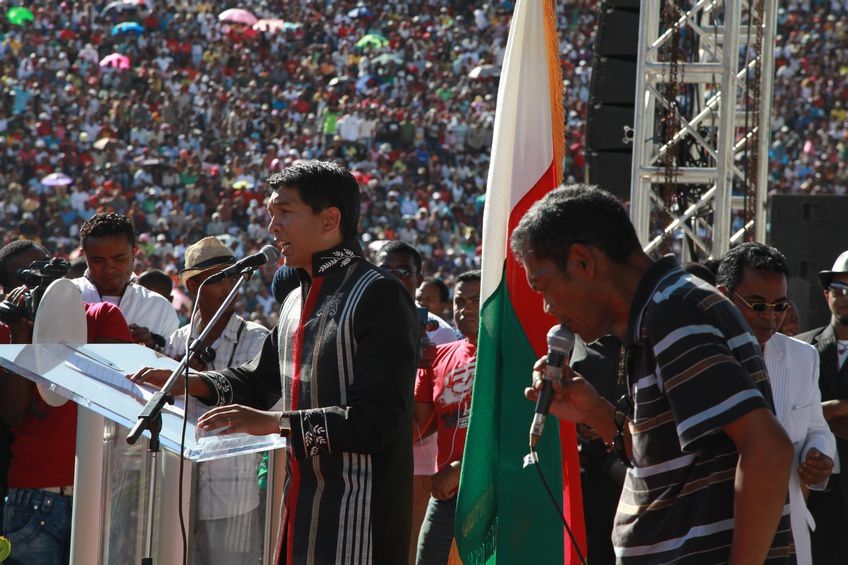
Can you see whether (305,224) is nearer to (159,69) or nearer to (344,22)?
(159,69)

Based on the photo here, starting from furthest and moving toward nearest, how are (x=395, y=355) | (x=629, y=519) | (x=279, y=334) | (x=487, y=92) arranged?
1. (x=487, y=92)
2. (x=279, y=334)
3. (x=395, y=355)
4. (x=629, y=519)

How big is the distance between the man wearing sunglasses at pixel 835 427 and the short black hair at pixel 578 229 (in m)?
2.86

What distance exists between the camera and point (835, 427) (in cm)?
507

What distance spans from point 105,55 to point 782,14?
1430cm

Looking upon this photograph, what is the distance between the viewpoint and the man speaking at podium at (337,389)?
3.01 meters

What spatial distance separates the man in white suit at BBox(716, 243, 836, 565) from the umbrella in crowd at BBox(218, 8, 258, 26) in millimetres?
24628

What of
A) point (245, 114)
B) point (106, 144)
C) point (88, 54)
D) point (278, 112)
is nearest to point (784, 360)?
point (106, 144)

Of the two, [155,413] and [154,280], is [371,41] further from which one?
[155,413]

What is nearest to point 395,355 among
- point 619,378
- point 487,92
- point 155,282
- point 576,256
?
point 576,256

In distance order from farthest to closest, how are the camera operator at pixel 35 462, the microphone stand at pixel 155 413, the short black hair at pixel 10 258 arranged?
the short black hair at pixel 10 258 → the camera operator at pixel 35 462 → the microphone stand at pixel 155 413

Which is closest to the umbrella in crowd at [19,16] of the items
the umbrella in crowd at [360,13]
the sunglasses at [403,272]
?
the umbrella in crowd at [360,13]

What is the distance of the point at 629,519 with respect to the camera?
2.38m

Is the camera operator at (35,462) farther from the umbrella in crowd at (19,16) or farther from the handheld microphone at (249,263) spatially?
the umbrella in crowd at (19,16)

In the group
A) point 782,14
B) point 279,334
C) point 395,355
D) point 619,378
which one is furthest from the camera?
point 782,14
